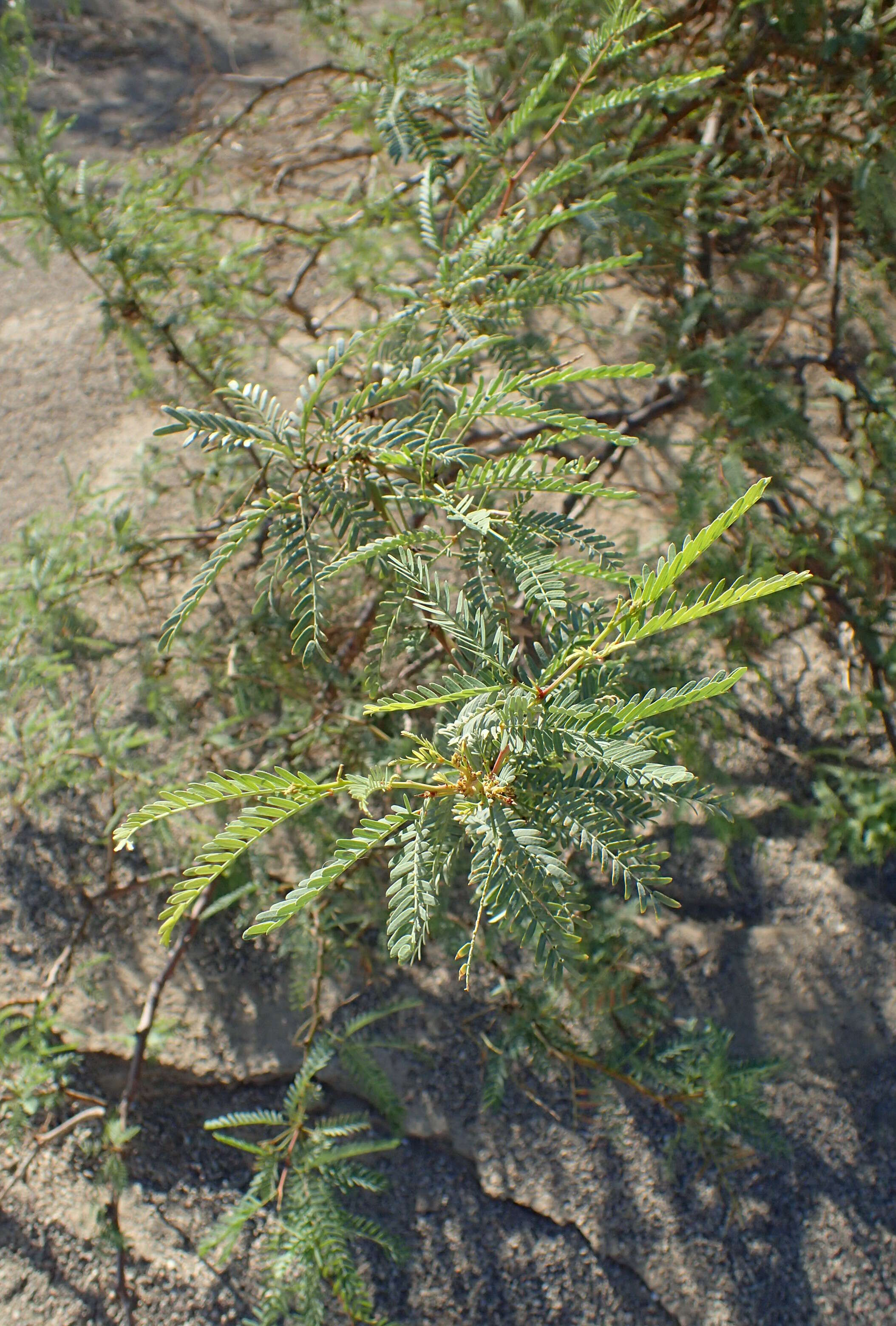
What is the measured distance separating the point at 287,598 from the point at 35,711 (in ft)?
1.85

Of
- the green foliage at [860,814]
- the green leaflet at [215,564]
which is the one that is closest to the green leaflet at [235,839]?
the green leaflet at [215,564]

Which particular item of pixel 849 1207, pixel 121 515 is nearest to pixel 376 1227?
pixel 849 1207

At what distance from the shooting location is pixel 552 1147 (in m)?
1.60

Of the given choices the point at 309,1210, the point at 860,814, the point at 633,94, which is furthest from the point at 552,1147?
the point at 633,94

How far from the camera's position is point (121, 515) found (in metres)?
1.66

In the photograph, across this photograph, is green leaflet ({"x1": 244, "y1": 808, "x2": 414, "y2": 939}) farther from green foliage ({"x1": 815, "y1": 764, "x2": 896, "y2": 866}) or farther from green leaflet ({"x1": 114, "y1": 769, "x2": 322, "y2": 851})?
green foliage ({"x1": 815, "y1": 764, "x2": 896, "y2": 866})

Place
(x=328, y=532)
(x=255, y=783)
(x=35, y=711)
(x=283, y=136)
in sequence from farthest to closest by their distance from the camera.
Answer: (x=283, y=136), (x=35, y=711), (x=328, y=532), (x=255, y=783)

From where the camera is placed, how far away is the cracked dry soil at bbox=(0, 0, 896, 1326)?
151cm

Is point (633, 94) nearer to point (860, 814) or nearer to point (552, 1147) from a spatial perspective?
point (860, 814)

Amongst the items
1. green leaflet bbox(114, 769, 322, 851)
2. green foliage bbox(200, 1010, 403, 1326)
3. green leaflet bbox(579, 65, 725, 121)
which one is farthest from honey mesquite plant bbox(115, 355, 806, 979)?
green foliage bbox(200, 1010, 403, 1326)

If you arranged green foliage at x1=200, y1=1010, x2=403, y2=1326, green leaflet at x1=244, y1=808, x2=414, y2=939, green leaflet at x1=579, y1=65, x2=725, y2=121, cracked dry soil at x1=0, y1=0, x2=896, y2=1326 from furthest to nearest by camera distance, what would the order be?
cracked dry soil at x1=0, y1=0, x2=896, y2=1326 → green foliage at x1=200, y1=1010, x2=403, y2=1326 → green leaflet at x1=579, y1=65, x2=725, y2=121 → green leaflet at x1=244, y1=808, x2=414, y2=939

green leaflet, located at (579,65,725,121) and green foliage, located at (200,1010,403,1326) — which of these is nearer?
green leaflet, located at (579,65,725,121)

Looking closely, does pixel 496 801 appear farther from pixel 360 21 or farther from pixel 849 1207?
pixel 360 21

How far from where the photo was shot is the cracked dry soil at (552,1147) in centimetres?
151
